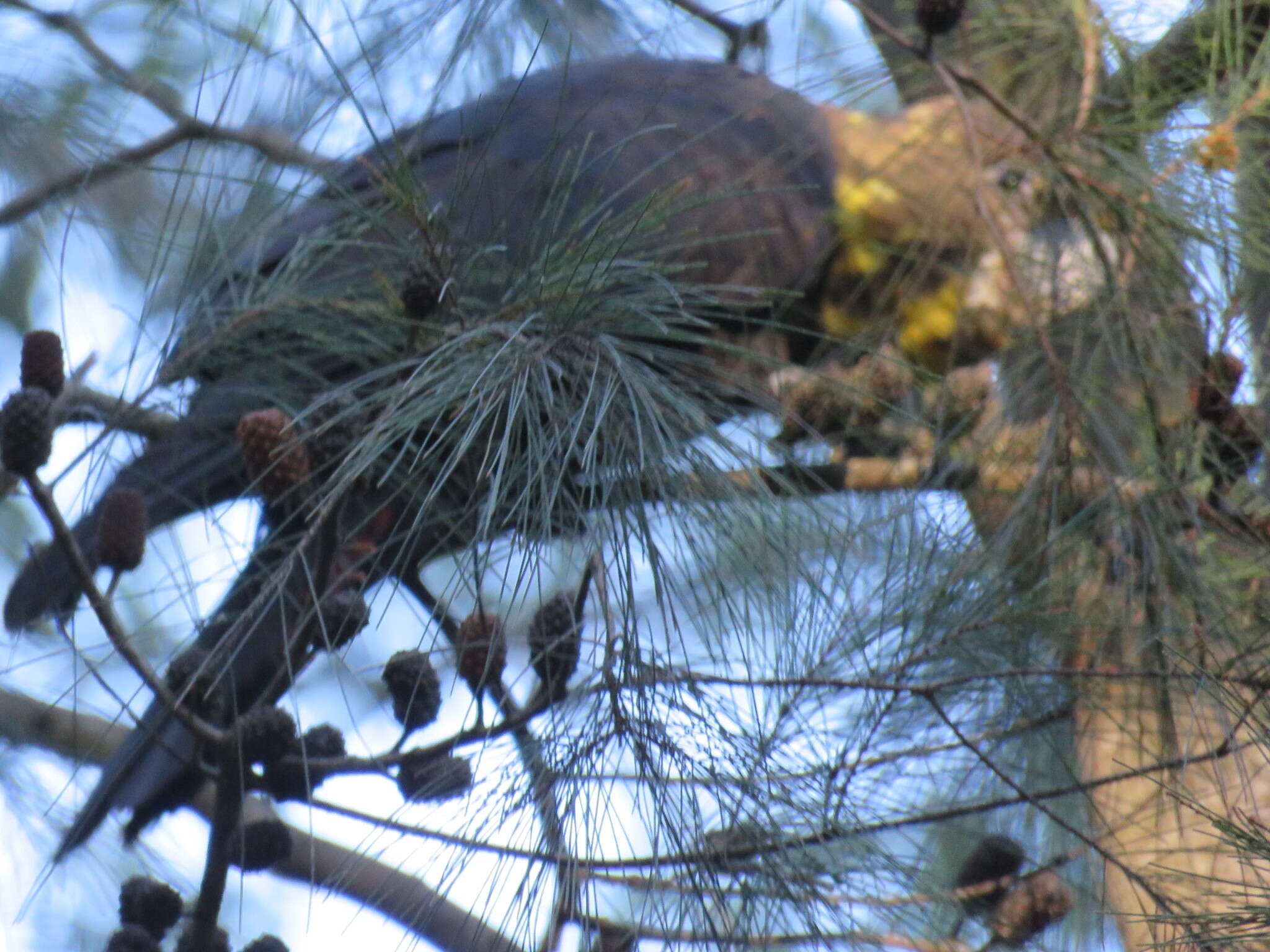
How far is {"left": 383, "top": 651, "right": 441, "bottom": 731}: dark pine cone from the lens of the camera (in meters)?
0.83

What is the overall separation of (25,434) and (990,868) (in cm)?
80

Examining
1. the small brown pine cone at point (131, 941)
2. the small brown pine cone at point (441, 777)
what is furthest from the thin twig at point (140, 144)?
the small brown pine cone at point (131, 941)

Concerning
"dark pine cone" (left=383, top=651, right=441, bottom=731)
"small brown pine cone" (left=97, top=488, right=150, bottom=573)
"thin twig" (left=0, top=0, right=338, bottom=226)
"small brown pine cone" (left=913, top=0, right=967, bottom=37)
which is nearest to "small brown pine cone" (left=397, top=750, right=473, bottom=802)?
"dark pine cone" (left=383, top=651, right=441, bottom=731)

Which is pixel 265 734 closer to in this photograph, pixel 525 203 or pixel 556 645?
pixel 556 645

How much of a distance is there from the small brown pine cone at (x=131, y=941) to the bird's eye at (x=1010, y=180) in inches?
50.3

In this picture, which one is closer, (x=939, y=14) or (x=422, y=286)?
(x=422, y=286)

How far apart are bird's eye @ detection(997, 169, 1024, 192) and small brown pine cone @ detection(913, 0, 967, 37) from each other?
17.0 inches

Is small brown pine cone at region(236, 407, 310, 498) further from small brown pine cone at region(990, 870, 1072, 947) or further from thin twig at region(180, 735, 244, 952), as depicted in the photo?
small brown pine cone at region(990, 870, 1072, 947)

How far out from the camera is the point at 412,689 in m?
0.83

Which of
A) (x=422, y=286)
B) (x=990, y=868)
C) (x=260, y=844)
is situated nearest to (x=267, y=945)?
(x=260, y=844)

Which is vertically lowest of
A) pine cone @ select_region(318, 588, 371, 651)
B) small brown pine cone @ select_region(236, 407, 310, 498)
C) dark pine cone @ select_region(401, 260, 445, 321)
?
pine cone @ select_region(318, 588, 371, 651)

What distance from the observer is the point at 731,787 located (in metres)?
0.81

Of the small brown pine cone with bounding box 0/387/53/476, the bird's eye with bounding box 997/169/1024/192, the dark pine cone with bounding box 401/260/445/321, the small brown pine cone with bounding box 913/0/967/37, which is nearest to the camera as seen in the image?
the small brown pine cone with bounding box 0/387/53/476

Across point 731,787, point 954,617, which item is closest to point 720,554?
point 731,787
